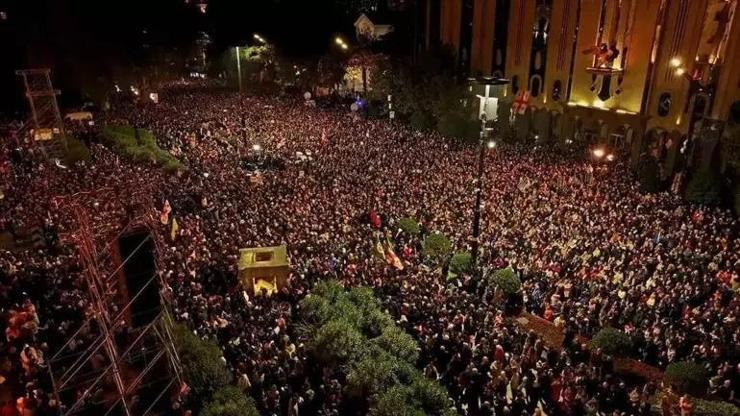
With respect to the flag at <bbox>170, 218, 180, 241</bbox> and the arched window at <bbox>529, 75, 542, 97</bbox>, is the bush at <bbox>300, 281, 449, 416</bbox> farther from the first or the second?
the arched window at <bbox>529, 75, 542, 97</bbox>

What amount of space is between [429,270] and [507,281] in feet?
7.32

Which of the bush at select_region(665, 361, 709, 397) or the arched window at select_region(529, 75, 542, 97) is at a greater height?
the arched window at select_region(529, 75, 542, 97)

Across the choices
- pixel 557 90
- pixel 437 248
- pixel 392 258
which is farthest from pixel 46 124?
pixel 557 90

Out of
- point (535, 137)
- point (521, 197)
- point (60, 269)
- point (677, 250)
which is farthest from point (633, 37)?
point (60, 269)

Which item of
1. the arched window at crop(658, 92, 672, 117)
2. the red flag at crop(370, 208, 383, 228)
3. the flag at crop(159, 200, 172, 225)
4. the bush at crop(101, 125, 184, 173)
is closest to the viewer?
the flag at crop(159, 200, 172, 225)

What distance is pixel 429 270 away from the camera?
50.2ft

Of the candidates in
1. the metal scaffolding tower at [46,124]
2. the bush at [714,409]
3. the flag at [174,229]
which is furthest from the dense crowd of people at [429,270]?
the metal scaffolding tower at [46,124]

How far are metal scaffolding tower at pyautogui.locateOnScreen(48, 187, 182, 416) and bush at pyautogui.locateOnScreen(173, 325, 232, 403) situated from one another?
0.24 m

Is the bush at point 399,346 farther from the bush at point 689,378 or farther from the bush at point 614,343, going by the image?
the bush at point 689,378

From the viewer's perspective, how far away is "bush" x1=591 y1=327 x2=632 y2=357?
11602mm

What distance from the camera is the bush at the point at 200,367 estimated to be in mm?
9062

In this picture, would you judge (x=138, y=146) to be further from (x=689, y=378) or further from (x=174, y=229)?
(x=689, y=378)

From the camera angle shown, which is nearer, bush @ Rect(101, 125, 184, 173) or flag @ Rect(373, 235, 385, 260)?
flag @ Rect(373, 235, 385, 260)

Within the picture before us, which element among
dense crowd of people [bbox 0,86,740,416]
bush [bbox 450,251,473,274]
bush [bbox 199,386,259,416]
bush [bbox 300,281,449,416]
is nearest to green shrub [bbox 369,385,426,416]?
bush [bbox 300,281,449,416]
